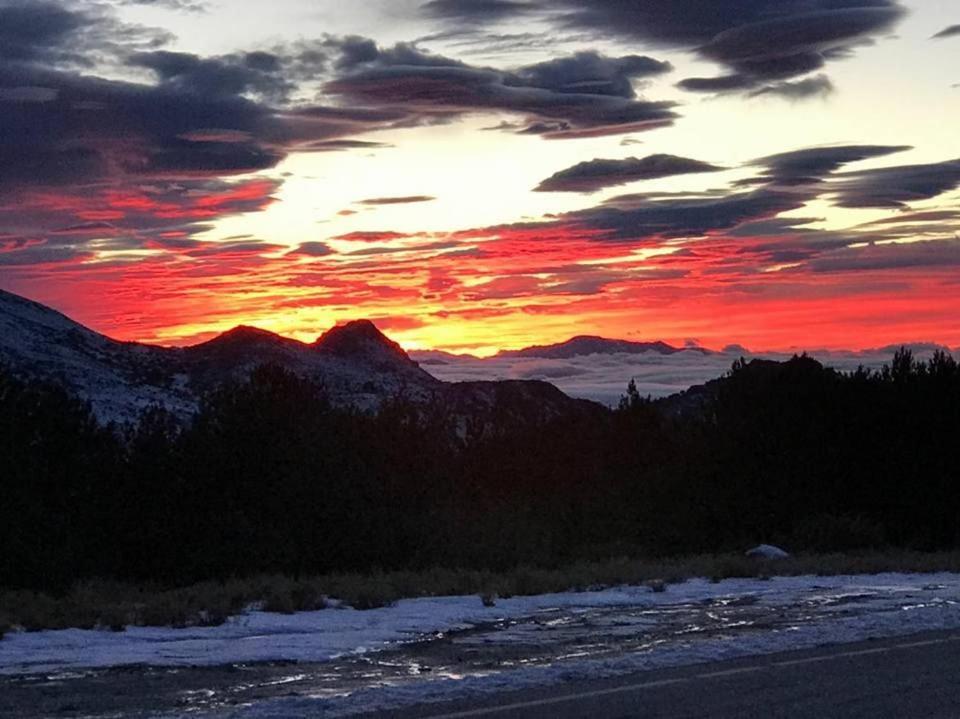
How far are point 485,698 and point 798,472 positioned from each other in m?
34.2

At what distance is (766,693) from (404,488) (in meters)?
28.9

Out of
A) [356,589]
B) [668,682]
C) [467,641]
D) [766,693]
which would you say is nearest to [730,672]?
[668,682]

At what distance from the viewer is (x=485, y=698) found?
950 centimetres

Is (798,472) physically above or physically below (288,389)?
below

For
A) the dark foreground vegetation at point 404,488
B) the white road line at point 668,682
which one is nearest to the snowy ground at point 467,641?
the white road line at point 668,682

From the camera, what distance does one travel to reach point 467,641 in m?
13.0

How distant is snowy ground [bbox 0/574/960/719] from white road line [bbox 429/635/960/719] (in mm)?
595

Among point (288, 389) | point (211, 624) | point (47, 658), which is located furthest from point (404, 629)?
point (288, 389)

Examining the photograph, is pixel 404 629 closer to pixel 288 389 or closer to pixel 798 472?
pixel 288 389

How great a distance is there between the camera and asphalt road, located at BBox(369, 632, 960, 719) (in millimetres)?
8867

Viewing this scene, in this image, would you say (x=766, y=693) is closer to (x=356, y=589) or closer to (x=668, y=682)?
(x=668, y=682)

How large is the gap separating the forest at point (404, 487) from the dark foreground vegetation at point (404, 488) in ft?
0.20

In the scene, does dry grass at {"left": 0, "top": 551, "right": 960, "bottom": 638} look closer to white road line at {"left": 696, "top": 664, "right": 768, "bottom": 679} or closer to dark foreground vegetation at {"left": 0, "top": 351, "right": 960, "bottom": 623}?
white road line at {"left": 696, "top": 664, "right": 768, "bottom": 679}

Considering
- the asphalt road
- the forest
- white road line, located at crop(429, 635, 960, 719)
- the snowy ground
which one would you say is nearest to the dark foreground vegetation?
the forest
